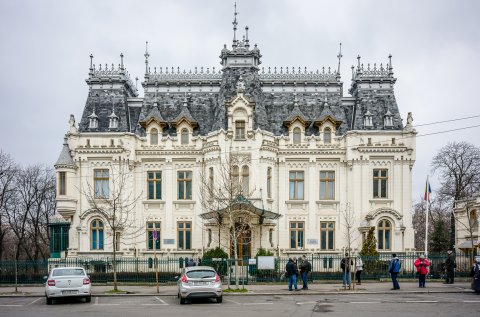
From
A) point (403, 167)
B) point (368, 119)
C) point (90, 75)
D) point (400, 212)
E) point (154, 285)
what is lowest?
point (154, 285)

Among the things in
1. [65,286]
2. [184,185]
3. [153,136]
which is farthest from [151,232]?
[65,286]

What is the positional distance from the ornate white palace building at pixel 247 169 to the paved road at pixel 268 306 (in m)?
17.5

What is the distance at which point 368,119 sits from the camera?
157 ft

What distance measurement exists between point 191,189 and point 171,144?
3.63 m

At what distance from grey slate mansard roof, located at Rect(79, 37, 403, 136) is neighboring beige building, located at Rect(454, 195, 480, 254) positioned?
9270 mm

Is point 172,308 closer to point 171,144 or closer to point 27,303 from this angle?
point 27,303

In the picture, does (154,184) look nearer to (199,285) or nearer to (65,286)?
(65,286)

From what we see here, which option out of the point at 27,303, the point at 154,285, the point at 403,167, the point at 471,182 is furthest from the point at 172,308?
the point at 471,182

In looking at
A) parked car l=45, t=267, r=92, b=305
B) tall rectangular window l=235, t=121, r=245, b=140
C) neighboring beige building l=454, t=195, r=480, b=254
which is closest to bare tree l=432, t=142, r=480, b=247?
neighboring beige building l=454, t=195, r=480, b=254

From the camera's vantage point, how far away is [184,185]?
160 feet

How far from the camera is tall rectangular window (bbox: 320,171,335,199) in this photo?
159 ft

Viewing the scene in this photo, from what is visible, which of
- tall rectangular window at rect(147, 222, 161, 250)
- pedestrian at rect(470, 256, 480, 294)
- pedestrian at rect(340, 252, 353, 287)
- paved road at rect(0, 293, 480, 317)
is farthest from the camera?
tall rectangular window at rect(147, 222, 161, 250)

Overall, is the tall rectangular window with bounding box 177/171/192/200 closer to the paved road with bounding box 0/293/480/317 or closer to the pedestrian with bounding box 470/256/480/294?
the paved road with bounding box 0/293/480/317

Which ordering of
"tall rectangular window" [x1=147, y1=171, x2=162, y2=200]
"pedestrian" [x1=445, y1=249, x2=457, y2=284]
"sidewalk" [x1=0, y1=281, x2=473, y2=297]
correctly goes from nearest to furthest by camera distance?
"sidewalk" [x1=0, y1=281, x2=473, y2=297]
"pedestrian" [x1=445, y1=249, x2=457, y2=284]
"tall rectangular window" [x1=147, y1=171, x2=162, y2=200]
